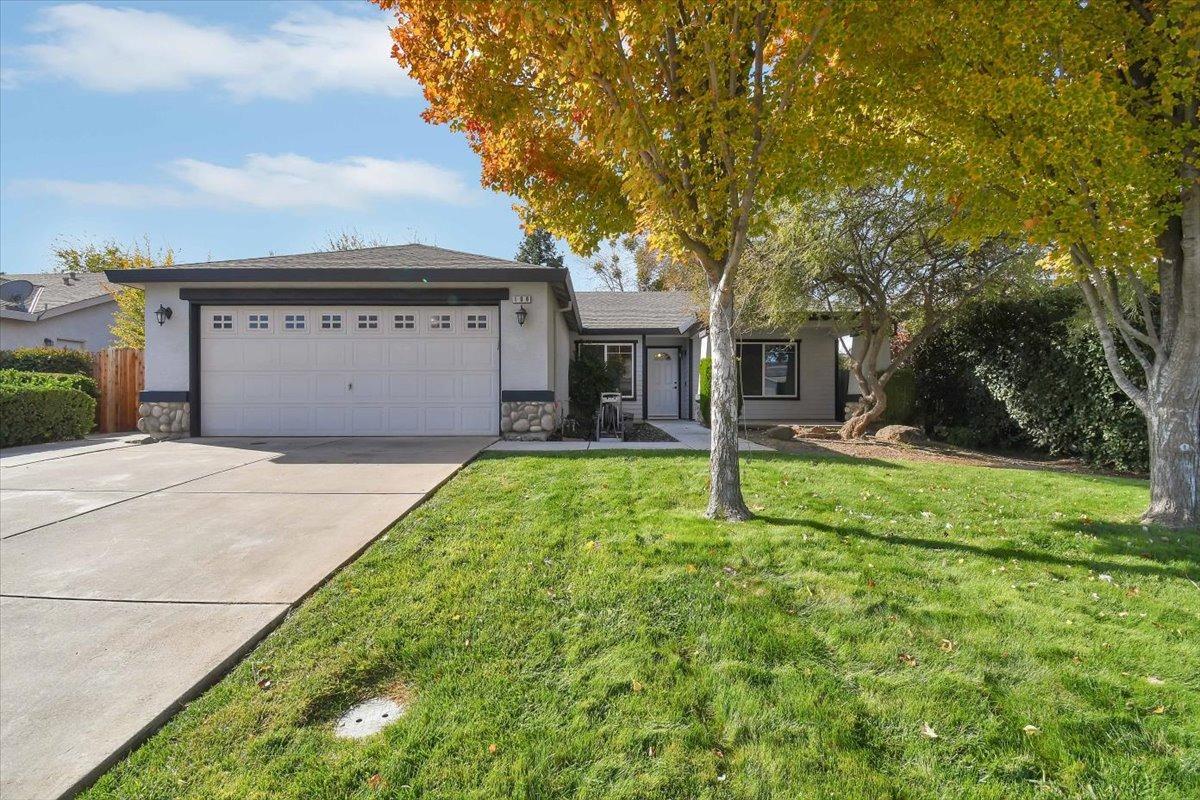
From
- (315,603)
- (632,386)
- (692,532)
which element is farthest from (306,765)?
(632,386)

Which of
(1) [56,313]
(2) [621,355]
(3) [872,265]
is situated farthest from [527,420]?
(1) [56,313]

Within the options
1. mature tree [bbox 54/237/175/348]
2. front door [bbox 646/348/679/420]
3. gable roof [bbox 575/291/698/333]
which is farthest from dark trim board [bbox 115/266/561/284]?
front door [bbox 646/348/679/420]

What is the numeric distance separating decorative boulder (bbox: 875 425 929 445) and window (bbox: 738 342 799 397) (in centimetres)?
535

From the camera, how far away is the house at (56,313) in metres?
15.5

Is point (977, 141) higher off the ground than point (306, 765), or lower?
higher

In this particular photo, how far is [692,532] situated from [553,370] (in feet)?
22.8

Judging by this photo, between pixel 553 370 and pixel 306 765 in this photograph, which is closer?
pixel 306 765

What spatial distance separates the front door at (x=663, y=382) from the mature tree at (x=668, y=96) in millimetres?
11407

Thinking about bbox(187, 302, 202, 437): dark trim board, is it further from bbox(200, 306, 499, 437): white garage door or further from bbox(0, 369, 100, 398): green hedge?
bbox(0, 369, 100, 398): green hedge

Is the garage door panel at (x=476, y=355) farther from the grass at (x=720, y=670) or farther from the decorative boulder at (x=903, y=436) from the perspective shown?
the decorative boulder at (x=903, y=436)

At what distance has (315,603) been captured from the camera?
10.7 ft

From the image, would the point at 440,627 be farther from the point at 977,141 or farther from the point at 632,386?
the point at 632,386

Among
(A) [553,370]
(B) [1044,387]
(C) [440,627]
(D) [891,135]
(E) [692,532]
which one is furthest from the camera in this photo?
(A) [553,370]

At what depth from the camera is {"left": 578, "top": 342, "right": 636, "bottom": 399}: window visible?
16.7 m
